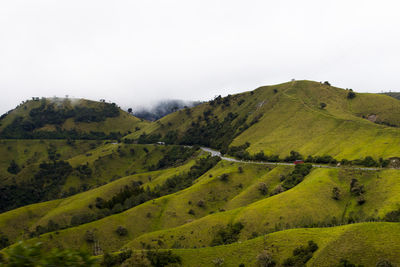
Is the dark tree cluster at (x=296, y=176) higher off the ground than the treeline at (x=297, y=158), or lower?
lower

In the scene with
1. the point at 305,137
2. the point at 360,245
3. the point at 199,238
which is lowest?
the point at 199,238

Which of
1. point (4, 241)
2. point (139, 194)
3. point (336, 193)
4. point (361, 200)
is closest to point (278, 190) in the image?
point (336, 193)

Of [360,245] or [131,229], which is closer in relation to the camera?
[360,245]

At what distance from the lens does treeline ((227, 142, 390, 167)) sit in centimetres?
11131

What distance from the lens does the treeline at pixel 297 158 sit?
11131cm

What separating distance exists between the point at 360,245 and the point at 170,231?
62119 mm

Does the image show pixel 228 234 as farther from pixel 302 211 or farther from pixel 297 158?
pixel 297 158

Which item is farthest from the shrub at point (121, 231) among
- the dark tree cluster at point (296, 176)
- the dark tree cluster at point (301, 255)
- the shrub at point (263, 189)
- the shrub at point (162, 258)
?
the dark tree cluster at point (301, 255)

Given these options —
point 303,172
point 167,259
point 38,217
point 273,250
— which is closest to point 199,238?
point 167,259

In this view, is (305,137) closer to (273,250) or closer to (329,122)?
(329,122)

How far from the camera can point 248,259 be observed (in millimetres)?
64750

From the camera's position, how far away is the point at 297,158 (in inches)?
5625

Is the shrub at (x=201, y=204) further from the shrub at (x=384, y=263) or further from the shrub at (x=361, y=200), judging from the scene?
the shrub at (x=384, y=263)

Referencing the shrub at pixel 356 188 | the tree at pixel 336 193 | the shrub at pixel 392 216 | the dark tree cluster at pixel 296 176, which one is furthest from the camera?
the dark tree cluster at pixel 296 176
